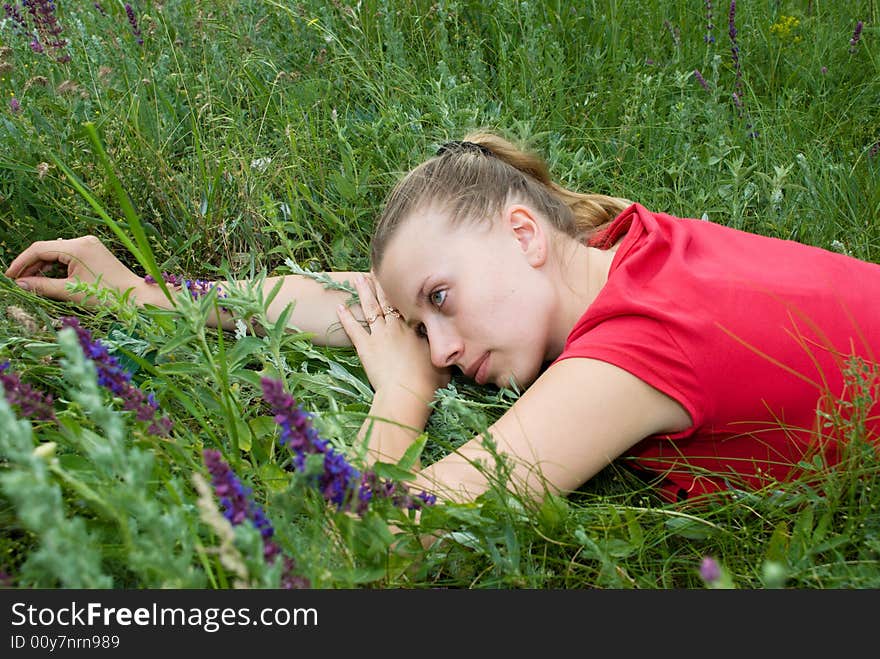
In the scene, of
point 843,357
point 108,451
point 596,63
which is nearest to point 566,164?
point 596,63

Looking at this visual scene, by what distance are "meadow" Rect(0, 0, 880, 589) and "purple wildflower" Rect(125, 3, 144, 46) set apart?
0.01m

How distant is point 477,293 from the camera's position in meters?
2.25

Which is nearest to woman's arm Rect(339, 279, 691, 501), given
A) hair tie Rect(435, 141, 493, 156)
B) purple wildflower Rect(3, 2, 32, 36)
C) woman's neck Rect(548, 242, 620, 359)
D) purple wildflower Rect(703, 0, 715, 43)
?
woman's neck Rect(548, 242, 620, 359)

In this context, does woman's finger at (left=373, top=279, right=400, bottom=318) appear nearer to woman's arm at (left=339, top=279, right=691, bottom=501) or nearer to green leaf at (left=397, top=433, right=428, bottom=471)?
woman's arm at (left=339, top=279, right=691, bottom=501)

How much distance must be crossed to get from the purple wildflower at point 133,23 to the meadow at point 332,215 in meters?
0.01

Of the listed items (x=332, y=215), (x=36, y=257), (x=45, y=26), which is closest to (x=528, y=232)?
(x=332, y=215)

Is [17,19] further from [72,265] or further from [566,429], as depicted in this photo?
[566,429]

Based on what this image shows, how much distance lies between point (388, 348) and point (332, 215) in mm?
743

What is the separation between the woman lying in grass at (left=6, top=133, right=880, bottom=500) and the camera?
1927mm

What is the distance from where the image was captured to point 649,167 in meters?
3.31

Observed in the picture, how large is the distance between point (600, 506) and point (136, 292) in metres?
1.71

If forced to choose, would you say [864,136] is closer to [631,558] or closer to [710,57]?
[710,57]

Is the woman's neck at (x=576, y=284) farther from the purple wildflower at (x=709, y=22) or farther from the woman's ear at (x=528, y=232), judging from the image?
the purple wildflower at (x=709, y=22)

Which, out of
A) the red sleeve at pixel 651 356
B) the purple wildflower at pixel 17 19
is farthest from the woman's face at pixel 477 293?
the purple wildflower at pixel 17 19
